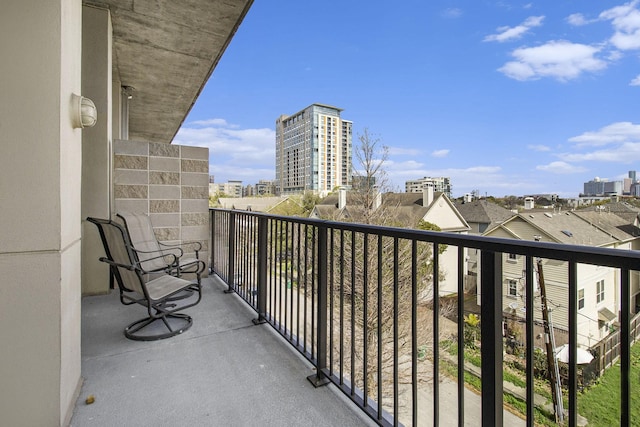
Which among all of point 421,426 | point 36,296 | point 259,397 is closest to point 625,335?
point 259,397

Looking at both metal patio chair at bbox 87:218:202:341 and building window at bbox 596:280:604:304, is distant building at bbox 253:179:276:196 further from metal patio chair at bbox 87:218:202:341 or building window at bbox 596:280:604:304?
building window at bbox 596:280:604:304

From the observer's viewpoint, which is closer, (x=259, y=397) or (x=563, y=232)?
(x=259, y=397)

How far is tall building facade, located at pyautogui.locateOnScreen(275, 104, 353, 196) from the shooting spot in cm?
4041

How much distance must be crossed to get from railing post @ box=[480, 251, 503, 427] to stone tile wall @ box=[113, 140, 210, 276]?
154 inches

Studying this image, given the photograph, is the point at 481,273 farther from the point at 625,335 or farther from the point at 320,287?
the point at 320,287

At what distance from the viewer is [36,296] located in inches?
54.0

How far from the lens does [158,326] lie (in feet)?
8.93

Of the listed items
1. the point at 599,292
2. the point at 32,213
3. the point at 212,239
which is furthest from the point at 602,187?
the point at 32,213

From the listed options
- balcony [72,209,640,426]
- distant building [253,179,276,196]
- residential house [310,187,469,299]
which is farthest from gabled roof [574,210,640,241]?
distant building [253,179,276,196]

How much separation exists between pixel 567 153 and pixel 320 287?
147ft

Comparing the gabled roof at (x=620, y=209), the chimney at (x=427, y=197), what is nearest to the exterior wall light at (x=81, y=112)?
the gabled roof at (x=620, y=209)

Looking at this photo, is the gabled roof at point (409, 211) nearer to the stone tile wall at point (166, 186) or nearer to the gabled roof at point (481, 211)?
the gabled roof at point (481, 211)

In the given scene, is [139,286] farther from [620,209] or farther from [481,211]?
[481,211]

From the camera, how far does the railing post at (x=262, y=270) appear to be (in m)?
2.71
